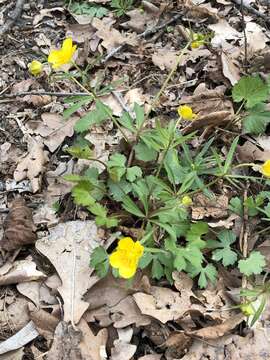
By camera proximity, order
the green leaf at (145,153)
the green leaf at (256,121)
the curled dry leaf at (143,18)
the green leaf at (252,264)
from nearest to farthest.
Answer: the green leaf at (252,264), the green leaf at (145,153), the green leaf at (256,121), the curled dry leaf at (143,18)

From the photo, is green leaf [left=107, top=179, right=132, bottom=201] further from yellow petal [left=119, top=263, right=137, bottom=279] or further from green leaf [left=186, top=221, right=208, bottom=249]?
yellow petal [left=119, top=263, right=137, bottom=279]

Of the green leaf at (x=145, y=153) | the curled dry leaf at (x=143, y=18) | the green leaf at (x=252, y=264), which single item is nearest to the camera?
the green leaf at (x=252, y=264)

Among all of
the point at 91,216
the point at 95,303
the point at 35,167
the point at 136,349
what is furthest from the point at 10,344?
the point at 35,167

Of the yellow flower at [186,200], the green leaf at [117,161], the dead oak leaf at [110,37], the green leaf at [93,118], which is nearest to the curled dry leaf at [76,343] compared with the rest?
the yellow flower at [186,200]

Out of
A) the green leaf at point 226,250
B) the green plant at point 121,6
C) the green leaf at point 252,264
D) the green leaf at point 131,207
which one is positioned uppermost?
the green plant at point 121,6

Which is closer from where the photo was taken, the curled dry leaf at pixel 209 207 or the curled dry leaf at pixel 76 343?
the curled dry leaf at pixel 76 343

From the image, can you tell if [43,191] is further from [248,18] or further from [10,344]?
[248,18]

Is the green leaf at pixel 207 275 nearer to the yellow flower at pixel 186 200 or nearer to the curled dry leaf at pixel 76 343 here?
the yellow flower at pixel 186 200
